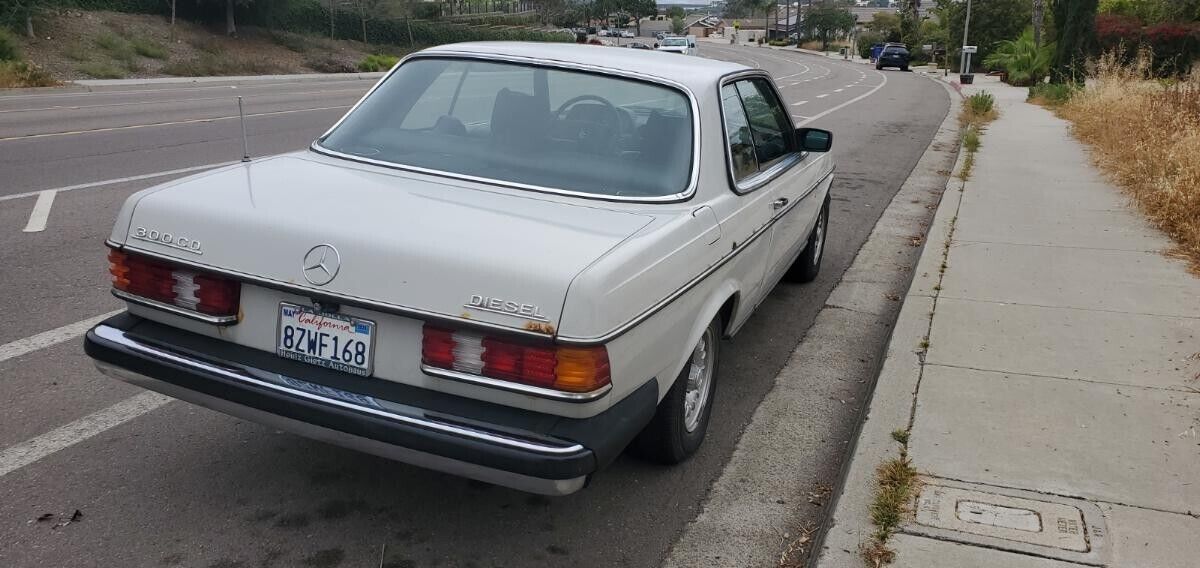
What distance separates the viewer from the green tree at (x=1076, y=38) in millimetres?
27516

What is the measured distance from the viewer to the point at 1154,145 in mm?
10617

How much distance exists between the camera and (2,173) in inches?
385

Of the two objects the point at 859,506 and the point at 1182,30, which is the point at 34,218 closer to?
the point at 859,506

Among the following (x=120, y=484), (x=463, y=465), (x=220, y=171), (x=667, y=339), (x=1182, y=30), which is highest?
(x=1182, y=30)

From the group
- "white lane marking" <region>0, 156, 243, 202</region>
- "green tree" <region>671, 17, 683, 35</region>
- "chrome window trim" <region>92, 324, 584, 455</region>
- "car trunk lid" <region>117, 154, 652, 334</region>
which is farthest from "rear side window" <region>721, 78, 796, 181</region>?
"green tree" <region>671, 17, 683, 35</region>

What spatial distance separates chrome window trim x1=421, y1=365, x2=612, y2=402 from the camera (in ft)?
9.94

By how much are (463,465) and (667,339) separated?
874 mm

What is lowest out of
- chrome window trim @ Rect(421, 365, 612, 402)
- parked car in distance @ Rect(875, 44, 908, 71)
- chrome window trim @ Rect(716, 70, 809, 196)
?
chrome window trim @ Rect(421, 365, 612, 402)

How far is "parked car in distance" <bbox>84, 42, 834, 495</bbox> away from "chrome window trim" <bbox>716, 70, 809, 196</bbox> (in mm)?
27

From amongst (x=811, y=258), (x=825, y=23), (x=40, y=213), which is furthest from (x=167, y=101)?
(x=825, y=23)

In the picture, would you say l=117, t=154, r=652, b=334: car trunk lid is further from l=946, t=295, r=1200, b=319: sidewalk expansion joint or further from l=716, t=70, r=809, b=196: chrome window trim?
l=946, t=295, r=1200, b=319: sidewalk expansion joint

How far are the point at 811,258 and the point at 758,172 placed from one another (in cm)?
242

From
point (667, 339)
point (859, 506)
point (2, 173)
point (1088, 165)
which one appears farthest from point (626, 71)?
point (1088, 165)

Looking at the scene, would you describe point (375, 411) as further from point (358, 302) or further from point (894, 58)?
point (894, 58)
